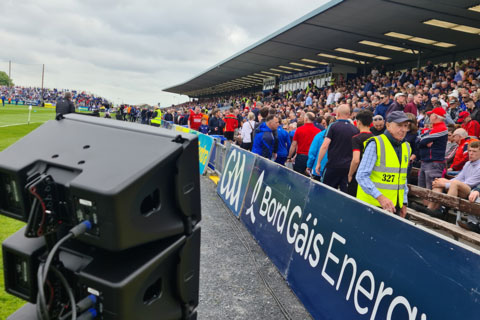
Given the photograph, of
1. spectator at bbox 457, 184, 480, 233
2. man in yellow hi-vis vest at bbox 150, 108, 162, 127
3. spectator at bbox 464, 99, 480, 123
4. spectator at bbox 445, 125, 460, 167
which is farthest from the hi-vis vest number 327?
man in yellow hi-vis vest at bbox 150, 108, 162, 127

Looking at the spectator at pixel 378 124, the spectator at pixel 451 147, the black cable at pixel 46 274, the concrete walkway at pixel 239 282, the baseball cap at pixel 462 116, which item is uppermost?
the baseball cap at pixel 462 116

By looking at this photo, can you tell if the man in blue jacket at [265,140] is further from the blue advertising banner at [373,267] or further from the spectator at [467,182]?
the blue advertising banner at [373,267]

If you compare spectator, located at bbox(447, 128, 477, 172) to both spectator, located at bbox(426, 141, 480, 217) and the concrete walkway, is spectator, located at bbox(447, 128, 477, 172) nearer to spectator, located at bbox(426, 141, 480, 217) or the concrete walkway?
spectator, located at bbox(426, 141, 480, 217)

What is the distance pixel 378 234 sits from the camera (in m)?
2.84

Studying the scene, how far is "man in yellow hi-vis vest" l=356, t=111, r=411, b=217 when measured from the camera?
3.86 meters

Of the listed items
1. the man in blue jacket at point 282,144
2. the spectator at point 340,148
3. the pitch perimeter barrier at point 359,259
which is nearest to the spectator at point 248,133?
the man in blue jacket at point 282,144

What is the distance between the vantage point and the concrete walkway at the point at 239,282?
3646mm

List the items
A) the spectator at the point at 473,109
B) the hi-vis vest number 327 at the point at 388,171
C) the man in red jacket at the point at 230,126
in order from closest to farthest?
the hi-vis vest number 327 at the point at 388,171
the spectator at the point at 473,109
the man in red jacket at the point at 230,126

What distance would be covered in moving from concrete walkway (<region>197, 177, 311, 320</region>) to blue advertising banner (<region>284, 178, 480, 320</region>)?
24 cm

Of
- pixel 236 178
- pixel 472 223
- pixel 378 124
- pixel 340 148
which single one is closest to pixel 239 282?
pixel 340 148

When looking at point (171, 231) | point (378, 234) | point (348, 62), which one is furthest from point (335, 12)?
point (171, 231)

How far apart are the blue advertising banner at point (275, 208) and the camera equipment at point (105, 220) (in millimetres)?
2275

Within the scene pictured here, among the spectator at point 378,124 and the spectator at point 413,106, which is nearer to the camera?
the spectator at point 378,124

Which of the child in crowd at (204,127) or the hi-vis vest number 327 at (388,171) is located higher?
the hi-vis vest number 327 at (388,171)
